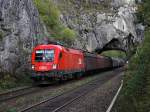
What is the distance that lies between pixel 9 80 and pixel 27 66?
4463mm

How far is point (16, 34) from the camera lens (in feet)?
95.9

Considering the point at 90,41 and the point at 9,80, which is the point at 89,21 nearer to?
the point at 90,41

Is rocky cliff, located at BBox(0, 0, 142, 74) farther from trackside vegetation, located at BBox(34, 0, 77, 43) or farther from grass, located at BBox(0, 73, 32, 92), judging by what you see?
trackside vegetation, located at BBox(34, 0, 77, 43)

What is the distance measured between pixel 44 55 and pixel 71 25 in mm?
31669

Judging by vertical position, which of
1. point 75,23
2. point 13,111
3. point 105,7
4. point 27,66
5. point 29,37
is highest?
point 105,7

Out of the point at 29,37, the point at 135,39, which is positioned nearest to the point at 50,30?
the point at 29,37

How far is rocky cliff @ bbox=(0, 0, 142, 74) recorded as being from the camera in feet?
91.7

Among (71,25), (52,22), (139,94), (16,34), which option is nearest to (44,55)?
(16,34)

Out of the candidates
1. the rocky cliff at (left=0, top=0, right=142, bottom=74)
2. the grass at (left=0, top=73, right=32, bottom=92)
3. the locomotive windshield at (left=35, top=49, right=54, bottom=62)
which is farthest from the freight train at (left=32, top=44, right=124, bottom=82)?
the rocky cliff at (left=0, top=0, right=142, bottom=74)

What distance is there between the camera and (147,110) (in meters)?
9.08

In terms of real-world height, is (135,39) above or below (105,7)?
below

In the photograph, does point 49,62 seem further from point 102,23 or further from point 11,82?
point 102,23

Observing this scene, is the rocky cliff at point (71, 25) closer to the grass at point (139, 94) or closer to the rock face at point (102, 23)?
the rock face at point (102, 23)

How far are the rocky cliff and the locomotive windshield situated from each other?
2.01 metres
